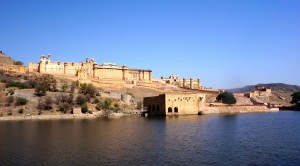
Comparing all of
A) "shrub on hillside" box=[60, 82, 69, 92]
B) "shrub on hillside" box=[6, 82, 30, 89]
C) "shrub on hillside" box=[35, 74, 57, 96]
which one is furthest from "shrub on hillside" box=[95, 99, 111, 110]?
"shrub on hillside" box=[6, 82, 30, 89]

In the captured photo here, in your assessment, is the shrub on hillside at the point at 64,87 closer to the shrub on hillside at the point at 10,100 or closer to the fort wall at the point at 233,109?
the shrub on hillside at the point at 10,100

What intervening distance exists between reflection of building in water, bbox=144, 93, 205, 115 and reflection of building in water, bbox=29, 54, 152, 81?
21.5m

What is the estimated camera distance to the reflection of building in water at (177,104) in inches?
1914

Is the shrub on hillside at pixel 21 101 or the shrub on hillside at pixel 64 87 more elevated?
the shrub on hillside at pixel 64 87

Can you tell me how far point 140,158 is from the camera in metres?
17.6

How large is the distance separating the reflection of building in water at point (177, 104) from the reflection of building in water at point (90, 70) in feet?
70.5

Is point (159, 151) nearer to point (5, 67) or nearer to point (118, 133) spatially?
point (118, 133)

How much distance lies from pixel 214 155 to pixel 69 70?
2114 inches

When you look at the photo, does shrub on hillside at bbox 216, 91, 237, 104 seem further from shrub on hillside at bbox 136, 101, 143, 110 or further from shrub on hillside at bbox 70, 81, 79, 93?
shrub on hillside at bbox 70, 81, 79, 93

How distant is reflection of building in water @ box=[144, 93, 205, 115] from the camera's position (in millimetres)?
48625

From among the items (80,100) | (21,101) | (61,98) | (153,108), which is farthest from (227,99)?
(21,101)

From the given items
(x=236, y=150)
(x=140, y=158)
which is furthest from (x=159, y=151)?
(x=236, y=150)

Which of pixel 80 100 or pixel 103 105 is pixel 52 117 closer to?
pixel 80 100

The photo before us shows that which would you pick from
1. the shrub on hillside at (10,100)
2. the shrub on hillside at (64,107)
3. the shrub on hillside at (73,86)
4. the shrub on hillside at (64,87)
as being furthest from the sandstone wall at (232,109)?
the shrub on hillside at (10,100)
